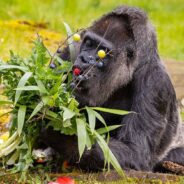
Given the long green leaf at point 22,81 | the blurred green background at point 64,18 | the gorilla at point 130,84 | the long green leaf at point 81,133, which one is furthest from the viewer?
the blurred green background at point 64,18

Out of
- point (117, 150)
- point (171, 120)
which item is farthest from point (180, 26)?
point (117, 150)

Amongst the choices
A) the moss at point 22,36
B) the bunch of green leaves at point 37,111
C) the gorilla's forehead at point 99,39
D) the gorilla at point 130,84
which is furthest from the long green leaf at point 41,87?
the moss at point 22,36

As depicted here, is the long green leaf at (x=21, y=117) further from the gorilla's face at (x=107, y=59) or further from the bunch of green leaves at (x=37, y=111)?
the gorilla's face at (x=107, y=59)

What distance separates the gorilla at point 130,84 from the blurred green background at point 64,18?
3.97 meters

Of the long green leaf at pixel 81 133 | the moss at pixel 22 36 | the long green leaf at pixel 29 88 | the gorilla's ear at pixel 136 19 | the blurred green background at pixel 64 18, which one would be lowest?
the long green leaf at pixel 81 133

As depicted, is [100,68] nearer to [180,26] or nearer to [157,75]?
[157,75]

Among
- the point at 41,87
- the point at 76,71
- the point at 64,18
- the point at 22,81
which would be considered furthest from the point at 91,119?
the point at 64,18

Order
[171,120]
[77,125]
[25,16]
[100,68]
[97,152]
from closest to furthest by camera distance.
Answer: [77,125] < [97,152] < [100,68] < [171,120] < [25,16]

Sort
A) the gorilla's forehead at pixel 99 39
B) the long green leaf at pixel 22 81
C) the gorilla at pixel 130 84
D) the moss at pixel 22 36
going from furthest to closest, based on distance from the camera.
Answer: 1. the moss at pixel 22 36
2. the gorilla's forehead at pixel 99 39
3. the gorilla at pixel 130 84
4. the long green leaf at pixel 22 81

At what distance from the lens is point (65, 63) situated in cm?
509

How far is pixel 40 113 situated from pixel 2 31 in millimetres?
5859

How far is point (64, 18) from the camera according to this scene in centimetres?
1227

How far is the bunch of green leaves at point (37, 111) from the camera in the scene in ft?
14.5

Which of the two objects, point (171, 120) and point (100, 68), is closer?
point (100, 68)
